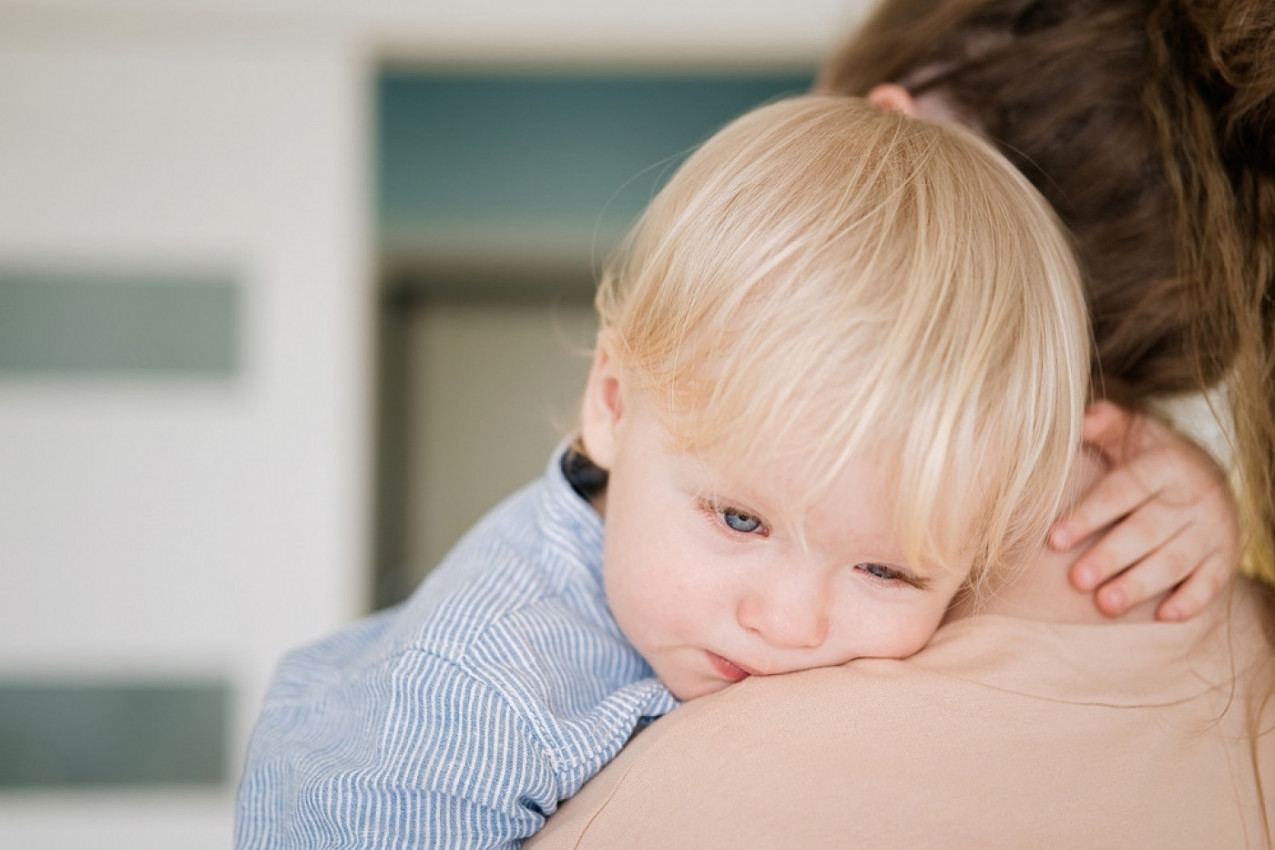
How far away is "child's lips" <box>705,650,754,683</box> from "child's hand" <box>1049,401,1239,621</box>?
0.24 m

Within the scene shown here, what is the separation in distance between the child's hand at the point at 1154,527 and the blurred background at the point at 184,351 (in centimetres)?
191

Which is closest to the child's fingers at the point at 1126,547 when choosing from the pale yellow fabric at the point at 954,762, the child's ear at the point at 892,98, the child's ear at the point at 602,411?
the pale yellow fabric at the point at 954,762

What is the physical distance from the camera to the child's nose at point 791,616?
737 millimetres

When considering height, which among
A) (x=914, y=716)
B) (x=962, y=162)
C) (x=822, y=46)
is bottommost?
(x=914, y=716)

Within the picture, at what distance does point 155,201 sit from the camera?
2.68m

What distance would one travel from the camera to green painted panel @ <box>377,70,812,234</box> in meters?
3.73

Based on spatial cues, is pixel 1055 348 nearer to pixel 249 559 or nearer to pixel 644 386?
pixel 644 386

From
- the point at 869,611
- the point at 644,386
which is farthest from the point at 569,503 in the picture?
the point at 869,611

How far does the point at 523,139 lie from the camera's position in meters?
3.73

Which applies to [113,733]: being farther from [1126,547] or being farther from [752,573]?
[1126,547]

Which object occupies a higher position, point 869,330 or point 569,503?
point 869,330

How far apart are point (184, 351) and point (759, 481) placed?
2.27 meters

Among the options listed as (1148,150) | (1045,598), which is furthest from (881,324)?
(1148,150)

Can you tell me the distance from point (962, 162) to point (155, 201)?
7.65ft
